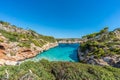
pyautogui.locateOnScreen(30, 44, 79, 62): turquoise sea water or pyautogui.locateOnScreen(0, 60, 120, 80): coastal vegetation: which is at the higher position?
pyautogui.locateOnScreen(0, 60, 120, 80): coastal vegetation

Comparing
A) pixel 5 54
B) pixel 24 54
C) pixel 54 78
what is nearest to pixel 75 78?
pixel 54 78

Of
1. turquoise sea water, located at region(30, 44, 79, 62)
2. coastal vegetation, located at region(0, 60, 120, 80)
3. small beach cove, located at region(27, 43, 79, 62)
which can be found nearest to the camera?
coastal vegetation, located at region(0, 60, 120, 80)

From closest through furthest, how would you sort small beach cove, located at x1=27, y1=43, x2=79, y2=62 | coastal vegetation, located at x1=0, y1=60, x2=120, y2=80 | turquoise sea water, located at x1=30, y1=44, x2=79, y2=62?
1. coastal vegetation, located at x1=0, y1=60, x2=120, y2=80
2. small beach cove, located at x1=27, y1=43, x2=79, y2=62
3. turquoise sea water, located at x1=30, y1=44, x2=79, y2=62

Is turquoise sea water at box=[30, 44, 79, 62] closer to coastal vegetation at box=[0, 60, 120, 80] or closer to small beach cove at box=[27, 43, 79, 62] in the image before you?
small beach cove at box=[27, 43, 79, 62]

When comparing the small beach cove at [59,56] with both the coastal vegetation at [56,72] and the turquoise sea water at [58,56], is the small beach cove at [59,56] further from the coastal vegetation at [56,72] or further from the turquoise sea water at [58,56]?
the coastal vegetation at [56,72]

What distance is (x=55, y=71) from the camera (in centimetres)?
1132

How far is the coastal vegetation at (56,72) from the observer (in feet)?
34.9

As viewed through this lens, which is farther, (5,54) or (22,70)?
(5,54)

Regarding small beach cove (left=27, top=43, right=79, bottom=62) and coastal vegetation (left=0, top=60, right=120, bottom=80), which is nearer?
coastal vegetation (left=0, top=60, right=120, bottom=80)

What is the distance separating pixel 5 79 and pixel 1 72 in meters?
0.73

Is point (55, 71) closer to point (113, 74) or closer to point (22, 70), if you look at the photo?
point (22, 70)

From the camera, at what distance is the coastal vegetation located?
34.9 ft

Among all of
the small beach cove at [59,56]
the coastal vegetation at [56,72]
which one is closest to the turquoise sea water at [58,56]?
the small beach cove at [59,56]

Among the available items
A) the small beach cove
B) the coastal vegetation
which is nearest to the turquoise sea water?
the small beach cove
